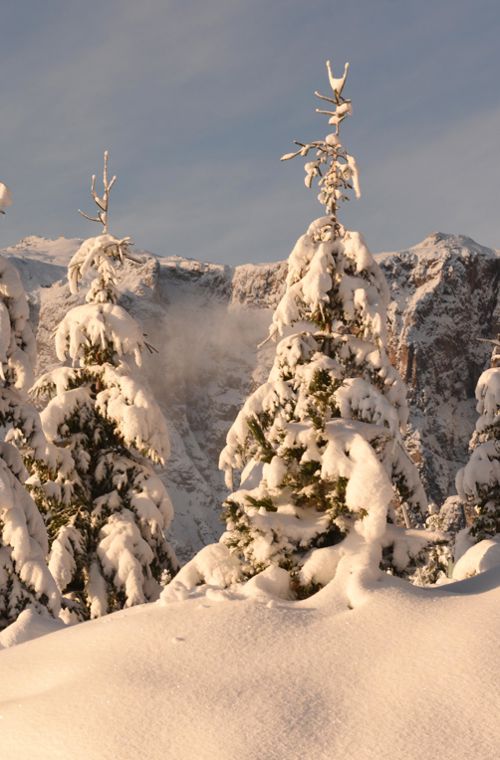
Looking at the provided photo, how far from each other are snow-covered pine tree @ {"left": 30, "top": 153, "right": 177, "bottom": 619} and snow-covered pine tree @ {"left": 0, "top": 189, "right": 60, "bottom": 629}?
199 centimetres

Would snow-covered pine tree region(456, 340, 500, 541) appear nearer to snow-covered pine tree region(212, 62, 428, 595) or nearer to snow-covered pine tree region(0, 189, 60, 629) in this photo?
snow-covered pine tree region(212, 62, 428, 595)

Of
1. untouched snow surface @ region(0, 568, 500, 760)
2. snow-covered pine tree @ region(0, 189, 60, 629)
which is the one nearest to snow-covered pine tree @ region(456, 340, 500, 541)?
snow-covered pine tree @ region(0, 189, 60, 629)

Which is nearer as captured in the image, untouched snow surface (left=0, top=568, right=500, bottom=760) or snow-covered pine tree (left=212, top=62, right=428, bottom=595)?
untouched snow surface (left=0, top=568, right=500, bottom=760)

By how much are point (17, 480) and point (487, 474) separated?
34.5ft

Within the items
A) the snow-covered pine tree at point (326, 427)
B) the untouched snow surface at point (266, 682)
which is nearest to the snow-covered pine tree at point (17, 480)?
the snow-covered pine tree at point (326, 427)

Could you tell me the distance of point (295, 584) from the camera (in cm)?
952

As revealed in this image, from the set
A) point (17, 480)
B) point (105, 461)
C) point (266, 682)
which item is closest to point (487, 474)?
point (105, 461)

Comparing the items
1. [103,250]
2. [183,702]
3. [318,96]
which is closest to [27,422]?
[103,250]

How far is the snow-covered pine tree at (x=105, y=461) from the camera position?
16.2m

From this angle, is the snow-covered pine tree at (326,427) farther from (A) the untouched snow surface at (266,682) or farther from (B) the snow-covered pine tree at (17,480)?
(B) the snow-covered pine tree at (17,480)

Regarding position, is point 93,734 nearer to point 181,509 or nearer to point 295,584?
point 295,584

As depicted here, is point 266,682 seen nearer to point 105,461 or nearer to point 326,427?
point 326,427

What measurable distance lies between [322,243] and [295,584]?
5686 mm

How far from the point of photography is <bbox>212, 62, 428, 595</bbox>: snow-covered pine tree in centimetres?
973
